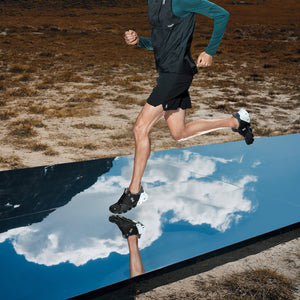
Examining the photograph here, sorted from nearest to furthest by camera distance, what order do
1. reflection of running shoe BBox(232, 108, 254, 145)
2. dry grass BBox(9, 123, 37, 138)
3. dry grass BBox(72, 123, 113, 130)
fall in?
1. reflection of running shoe BBox(232, 108, 254, 145)
2. dry grass BBox(9, 123, 37, 138)
3. dry grass BBox(72, 123, 113, 130)

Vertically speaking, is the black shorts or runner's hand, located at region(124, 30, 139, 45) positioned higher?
runner's hand, located at region(124, 30, 139, 45)

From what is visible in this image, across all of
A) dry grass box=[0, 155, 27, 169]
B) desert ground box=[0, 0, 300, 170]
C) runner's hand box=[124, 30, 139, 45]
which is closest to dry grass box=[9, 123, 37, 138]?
desert ground box=[0, 0, 300, 170]

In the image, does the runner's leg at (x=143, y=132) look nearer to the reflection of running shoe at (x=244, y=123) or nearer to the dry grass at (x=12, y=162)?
the reflection of running shoe at (x=244, y=123)

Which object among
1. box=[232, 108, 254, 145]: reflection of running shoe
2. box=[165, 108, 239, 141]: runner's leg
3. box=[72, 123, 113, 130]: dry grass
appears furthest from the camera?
box=[72, 123, 113, 130]: dry grass

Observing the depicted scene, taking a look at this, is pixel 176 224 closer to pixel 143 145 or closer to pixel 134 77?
pixel 143 145

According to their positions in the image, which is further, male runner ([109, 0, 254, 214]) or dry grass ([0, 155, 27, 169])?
dry grass ([0, 155, 27, 169])

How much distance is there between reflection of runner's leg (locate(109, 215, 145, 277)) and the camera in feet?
4.95

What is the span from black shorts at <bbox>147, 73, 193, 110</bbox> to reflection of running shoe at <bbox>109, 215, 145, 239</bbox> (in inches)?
21.2

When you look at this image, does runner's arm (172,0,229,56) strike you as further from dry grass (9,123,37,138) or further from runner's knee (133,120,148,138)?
dry grass (9,123,37,138)

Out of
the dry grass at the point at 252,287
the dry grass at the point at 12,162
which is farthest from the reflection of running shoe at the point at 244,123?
the dry grass at the point at 12,162

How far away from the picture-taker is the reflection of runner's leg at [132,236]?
1.51 metres

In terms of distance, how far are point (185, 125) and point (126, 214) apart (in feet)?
1.91

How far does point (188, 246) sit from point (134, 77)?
22.4 feet

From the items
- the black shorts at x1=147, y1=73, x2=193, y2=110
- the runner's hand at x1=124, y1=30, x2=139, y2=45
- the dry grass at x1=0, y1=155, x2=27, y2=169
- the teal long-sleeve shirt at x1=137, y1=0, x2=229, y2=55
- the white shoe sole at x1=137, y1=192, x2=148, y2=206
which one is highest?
the teal long-sleeve shirt at x1=137, y1=0, x2=229, y2=55
